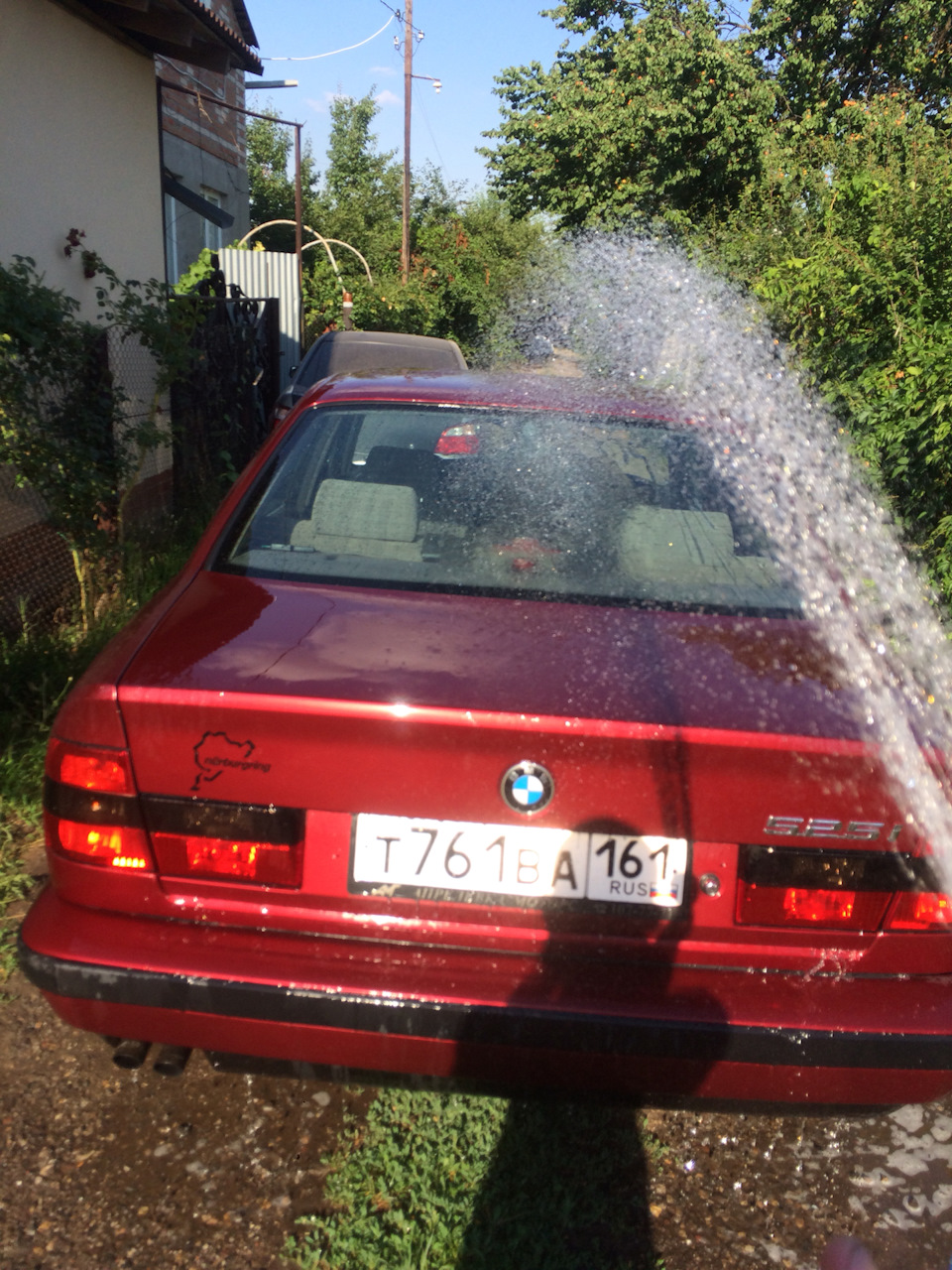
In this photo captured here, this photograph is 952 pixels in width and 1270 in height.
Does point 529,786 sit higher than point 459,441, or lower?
lower

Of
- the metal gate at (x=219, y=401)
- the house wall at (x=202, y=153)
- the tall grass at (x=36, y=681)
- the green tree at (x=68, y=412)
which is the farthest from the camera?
the house wall at (x=202, y=153)

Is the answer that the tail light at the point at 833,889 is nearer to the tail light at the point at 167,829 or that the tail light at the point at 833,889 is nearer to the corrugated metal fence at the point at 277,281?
the tail light at the point at 167,829

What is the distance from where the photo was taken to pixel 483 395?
310 centimetres

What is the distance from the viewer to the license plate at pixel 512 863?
1.96 m

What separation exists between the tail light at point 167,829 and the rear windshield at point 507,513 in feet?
2.51

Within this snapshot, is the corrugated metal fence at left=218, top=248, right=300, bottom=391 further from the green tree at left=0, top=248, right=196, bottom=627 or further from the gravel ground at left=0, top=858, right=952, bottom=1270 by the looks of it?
the gravel ground at left=0, top=858, right=952, bottom=1270

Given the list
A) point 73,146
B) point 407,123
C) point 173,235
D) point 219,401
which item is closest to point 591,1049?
point 73,146

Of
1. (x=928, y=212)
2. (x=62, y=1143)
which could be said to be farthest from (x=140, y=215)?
(x=62, y=1143)

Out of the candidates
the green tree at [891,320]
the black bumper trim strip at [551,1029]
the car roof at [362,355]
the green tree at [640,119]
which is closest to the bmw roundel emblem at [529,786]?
the black bumper trim strip at [551,1029]

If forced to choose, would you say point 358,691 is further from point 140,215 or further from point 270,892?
point 140,215

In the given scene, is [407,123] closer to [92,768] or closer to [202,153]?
[202,153]

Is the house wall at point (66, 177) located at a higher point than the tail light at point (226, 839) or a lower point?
higher

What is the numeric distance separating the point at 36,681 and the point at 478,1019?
344 centimetres

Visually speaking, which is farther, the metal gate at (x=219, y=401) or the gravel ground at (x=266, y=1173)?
the metal gate at (x=219, y=401)
